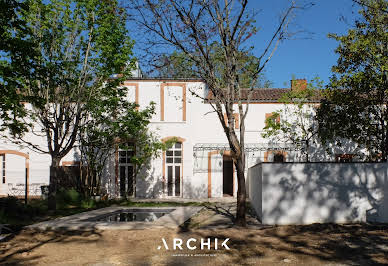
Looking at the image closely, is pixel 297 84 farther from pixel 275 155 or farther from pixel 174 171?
pixel 174 171

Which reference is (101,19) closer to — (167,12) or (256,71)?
(167,12)

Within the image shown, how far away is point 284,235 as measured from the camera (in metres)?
8.48

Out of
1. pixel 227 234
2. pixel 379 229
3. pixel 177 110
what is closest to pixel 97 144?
pixel 177 110

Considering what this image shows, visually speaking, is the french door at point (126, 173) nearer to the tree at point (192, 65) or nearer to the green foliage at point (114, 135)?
the green foliage at point (114, 135)

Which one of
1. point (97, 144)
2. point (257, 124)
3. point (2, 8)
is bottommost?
point (97, 144)

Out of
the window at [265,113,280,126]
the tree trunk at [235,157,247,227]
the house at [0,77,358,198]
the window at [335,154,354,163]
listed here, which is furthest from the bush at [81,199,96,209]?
the window at [335,154,354,163]

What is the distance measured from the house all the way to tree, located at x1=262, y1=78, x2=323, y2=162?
0.49m

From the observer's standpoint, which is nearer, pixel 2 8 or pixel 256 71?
pixel 2 8

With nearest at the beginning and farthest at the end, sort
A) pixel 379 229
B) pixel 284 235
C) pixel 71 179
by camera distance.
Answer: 1. pixel 284 235
2. pixel 379 229
3. pixel 71 179

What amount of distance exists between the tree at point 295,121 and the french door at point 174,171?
15.4ft

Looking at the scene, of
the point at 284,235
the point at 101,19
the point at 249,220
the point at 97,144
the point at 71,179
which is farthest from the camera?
the point at 71,179

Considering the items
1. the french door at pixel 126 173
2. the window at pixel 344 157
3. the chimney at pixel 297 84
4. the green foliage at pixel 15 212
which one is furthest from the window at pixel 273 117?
the green foliage at pixel 15 212

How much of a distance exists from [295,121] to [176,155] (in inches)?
255

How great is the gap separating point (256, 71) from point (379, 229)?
16.9 ft
